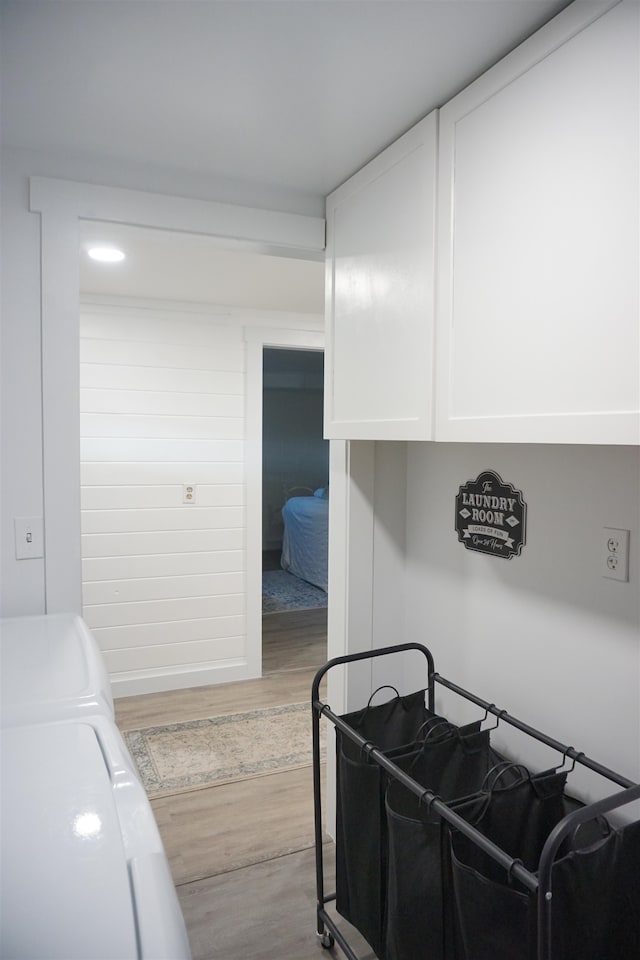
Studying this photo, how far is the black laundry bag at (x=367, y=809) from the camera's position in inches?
63.8

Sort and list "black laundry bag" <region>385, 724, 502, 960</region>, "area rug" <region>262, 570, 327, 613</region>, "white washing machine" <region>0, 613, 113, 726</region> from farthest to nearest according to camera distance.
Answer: "area rug" <region>262, 570, 327, 613</region> < "black laundry bag" <region>385, 724, 502, 960</region> < "white washing machine" <region>0, 613, 113, 726</region>

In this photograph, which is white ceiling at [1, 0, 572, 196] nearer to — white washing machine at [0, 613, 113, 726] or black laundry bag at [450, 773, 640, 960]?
white washing machine at [0, 613, 113, 726]

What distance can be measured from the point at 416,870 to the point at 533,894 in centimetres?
36

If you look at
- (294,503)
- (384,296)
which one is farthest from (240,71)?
(294,503)

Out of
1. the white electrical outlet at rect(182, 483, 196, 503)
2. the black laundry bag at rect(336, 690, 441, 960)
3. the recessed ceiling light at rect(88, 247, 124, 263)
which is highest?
the recessed ceiling light at rect(88, 247, 124, 263)

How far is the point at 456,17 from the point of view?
1.23 meters

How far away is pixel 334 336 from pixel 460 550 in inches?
31.7

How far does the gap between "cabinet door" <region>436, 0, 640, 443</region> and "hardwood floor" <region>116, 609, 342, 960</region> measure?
5.38 ft

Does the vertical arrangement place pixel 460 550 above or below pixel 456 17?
below

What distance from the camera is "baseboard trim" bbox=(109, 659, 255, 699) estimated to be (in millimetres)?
3900

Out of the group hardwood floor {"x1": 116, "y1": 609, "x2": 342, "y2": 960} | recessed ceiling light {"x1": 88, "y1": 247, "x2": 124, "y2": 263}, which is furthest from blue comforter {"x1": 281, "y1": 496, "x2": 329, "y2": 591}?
recessed ceiling light {"x1": 88, "y1": 247, "x2": 124, "y2": 263}

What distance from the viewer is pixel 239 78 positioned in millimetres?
1436

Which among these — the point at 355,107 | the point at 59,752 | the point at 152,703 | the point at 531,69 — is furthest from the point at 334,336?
the point at 152,703

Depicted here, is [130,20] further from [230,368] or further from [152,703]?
[152,703]
